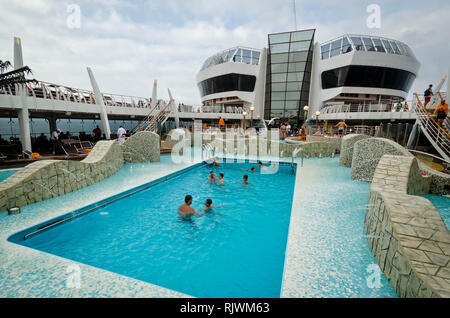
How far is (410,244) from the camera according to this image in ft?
7.86

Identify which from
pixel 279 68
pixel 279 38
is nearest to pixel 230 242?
pixel 279 68

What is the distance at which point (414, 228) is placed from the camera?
8.52 feet

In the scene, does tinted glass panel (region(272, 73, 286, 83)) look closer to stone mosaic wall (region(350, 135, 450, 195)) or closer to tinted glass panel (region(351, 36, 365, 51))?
tinted glass panel (region(351, 36, 365, 51))

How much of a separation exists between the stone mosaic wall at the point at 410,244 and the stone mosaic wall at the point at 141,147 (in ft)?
31.6

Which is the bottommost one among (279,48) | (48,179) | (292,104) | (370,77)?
(48,179)

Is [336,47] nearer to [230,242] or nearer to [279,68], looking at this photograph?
[279,68]

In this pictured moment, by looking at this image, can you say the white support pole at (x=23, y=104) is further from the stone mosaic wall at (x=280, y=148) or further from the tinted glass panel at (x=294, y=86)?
the tinted glass panel at (x=294, y=86)

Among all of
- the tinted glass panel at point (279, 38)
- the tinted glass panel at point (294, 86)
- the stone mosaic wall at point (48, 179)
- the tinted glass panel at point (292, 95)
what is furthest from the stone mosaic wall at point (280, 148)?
the tinted glass panel at point (279, 38)

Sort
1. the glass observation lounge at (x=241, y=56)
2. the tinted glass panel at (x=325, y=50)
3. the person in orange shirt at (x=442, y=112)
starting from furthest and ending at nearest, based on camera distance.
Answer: the glass observation lounge at (x=241, y=56)
the tinted glass panel at (x=325, y=50)
the person in orange shirt at (x=442, y=112)

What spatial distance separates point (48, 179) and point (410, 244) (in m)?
7.62

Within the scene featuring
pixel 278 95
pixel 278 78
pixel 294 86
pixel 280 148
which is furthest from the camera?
pixel 278 95

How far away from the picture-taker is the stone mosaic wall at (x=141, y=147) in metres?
10.4
